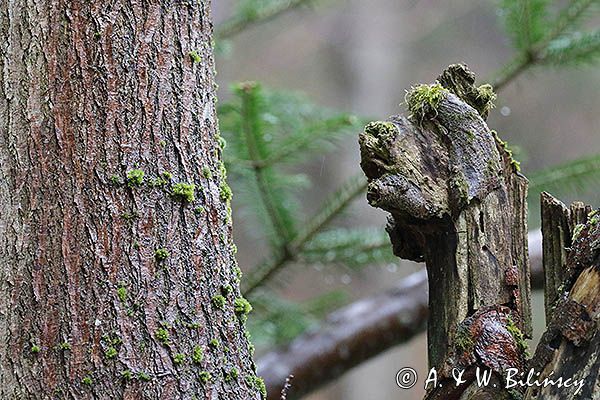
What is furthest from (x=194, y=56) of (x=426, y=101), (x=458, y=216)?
(x=458, y=216)

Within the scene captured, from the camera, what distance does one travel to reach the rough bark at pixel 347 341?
7.57 feet

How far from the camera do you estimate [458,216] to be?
42.4 inches

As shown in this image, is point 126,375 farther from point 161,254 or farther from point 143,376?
point 161,254

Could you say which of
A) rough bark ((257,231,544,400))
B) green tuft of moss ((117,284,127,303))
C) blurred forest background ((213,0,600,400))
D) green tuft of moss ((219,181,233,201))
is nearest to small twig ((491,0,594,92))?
rough bark ((257,231,544,400))

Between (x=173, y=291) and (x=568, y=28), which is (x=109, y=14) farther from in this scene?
(x=568, y=28)

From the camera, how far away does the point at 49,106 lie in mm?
1077

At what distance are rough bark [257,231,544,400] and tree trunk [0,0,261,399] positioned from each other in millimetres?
1194

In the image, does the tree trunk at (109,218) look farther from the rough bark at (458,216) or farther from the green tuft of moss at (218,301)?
the rough bark at (458,216)

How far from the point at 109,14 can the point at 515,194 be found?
62 centimetres

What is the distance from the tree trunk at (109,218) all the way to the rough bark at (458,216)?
0.87ft

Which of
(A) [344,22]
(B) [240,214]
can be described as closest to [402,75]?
(A) [344,22]

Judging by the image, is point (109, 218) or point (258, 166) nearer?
point (109, 218)

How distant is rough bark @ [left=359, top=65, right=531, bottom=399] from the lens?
1037mm

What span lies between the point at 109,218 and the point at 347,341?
138cm
